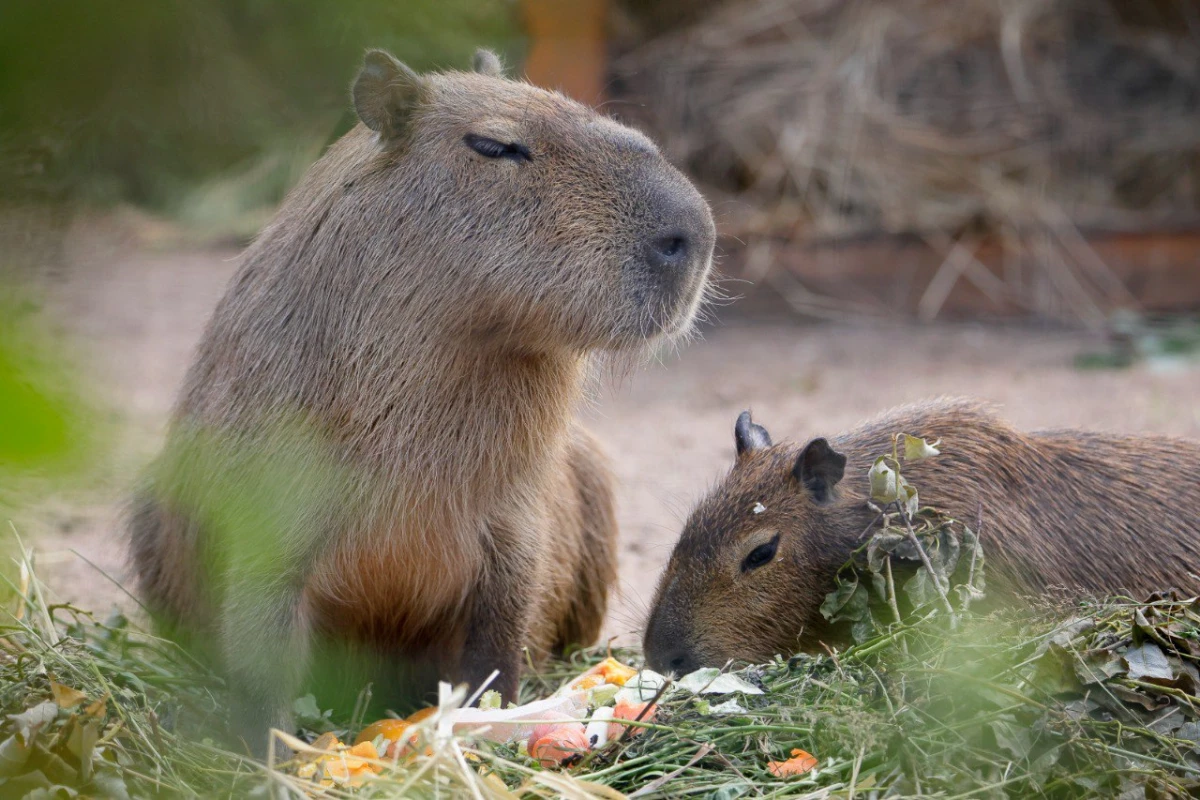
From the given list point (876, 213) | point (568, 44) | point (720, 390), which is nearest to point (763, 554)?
point (720, 390)

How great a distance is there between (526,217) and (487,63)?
816 mm

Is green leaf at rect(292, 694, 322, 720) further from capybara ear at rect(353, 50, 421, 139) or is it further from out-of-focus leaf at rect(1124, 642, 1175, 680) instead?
out-of-focus leaf at rect(1124, 642, 1175, 680)

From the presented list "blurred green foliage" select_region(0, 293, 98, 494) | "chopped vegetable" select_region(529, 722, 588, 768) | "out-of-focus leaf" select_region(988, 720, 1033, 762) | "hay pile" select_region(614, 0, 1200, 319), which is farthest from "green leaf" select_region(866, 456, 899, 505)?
"hay pile" select_region(614, 0, 1200, 319)

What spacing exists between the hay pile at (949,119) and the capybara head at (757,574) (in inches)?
238

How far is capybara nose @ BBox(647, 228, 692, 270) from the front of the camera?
301cm

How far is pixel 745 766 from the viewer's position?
109 inches

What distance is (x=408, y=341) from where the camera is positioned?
3109mm

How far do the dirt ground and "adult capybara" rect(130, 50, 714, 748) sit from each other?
1.19 meters

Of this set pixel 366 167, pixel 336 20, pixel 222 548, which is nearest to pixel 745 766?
pixel 222 548

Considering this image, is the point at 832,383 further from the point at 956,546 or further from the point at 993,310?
the point at 956,546

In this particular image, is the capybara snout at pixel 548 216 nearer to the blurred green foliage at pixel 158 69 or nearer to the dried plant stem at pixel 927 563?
the dried plant stem at pixel 927 563

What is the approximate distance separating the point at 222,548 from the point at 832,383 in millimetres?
5323

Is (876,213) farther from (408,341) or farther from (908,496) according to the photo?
(408,341)

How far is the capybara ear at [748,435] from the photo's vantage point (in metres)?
4.06
